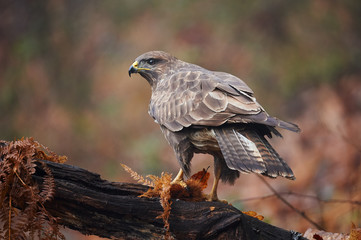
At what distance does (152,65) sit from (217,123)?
1.32 m

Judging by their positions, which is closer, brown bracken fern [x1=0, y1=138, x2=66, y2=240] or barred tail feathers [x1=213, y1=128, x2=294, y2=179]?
brown bracken fern [x1=0, y1=138, x2=66, y2=240]

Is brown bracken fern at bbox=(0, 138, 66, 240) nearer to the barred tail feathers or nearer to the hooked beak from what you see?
the barred tail feathers

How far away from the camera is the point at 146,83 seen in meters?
7.58

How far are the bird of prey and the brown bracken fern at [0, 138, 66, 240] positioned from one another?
115 cm

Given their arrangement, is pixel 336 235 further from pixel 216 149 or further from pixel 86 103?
pixel 86 103

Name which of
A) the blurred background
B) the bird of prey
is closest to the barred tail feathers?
the bird of prey

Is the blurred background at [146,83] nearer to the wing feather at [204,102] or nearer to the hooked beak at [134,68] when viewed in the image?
the hooked beak at [134,68]

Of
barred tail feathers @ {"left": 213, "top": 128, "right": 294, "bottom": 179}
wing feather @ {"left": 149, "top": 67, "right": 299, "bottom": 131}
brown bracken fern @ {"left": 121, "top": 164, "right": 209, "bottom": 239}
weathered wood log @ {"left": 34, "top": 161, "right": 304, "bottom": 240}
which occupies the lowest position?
weathered wood log @ {"left": 34, "top": 161, "right": 304, "bottom": 240}

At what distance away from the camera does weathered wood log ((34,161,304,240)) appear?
8.42 feet

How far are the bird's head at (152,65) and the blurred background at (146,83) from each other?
309 centimetres

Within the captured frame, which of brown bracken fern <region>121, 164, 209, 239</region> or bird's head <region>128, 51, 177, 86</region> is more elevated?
Result: bird's head <region>128, 51, 177, 86</region>

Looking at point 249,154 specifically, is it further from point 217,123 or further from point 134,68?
point 134,68

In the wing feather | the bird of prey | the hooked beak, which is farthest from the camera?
the hooked beak

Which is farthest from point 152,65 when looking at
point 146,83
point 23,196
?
point 146,83
